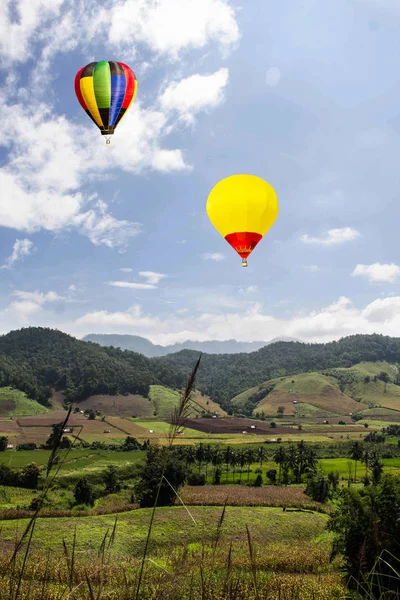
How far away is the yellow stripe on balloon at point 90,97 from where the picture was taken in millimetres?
36188

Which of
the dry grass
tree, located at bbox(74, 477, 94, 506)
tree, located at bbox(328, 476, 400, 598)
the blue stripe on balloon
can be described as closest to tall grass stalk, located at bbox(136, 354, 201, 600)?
tree, located at bbox(328, 476, 400, 598)

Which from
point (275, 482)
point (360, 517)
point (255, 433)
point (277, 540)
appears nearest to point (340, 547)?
point (360, 517)

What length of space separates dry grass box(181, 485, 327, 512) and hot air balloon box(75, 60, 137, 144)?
130ft

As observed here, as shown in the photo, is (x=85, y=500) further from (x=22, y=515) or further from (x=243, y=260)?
(x=243, y=260)

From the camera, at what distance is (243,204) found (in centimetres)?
3084

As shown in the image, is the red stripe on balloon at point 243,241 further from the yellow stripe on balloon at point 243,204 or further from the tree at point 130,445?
the tree at point 130,445

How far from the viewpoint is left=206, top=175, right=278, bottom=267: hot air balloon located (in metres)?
30.9

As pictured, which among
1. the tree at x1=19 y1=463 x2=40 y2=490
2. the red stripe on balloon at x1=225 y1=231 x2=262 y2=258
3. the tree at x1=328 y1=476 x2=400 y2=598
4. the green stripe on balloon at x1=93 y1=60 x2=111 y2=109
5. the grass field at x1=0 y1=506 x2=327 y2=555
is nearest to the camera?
the tree at x1=328 y1=476 x2=400 y2=598

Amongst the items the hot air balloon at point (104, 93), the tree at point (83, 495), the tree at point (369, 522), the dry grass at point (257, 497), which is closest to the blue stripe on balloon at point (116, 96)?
the hot air balloon at point (104, 93)

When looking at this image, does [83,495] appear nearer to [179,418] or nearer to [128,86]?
[128,86]

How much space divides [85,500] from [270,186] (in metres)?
48.0

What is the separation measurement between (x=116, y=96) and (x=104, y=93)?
3.13 ft

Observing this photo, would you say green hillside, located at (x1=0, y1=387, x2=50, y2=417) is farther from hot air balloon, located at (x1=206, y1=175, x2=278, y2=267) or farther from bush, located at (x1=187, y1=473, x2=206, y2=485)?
hot air balloon, located at (x1=206, y1=175, x2=278, y2=267)

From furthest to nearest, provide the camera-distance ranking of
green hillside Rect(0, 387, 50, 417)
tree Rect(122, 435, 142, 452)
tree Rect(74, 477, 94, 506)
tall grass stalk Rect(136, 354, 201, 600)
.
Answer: green hillside Rect(0, 387, 50, 417), tree Rect(122, 435, 142, 452), tree Rect(74, 477, 94, 506), tall grass stalk Rect(136, 354, 201, 600)
